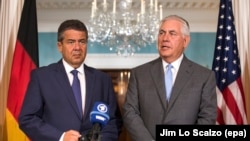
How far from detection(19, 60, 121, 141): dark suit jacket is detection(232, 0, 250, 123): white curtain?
2.01 metres

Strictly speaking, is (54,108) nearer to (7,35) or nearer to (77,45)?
(77,45)

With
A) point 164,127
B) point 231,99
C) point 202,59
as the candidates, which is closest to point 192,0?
point 202,59

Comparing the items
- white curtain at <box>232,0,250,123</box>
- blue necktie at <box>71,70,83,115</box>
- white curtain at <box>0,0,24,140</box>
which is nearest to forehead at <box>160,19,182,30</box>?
blue necktie at <box>71,70,83,115</box>

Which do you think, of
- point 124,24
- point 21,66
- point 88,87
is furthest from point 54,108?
point 124,24

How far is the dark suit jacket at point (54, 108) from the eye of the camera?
2.00 m

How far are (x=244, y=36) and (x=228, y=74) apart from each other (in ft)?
1.50

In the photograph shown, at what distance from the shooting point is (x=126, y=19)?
20.0ft

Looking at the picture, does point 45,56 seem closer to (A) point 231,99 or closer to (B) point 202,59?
(B) point 202,59

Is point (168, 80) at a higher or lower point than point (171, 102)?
higher

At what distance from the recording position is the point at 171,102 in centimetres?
210

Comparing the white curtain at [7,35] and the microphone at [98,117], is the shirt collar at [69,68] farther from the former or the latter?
the white curtain at [7,35]

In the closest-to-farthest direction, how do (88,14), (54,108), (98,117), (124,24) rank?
(98,117), (54,108), (124,24), (88,14)

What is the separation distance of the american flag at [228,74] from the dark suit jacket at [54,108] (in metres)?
1.75

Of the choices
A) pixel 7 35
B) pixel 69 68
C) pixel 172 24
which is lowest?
pixel 69 68
